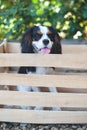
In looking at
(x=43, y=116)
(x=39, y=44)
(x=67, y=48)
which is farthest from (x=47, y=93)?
(x=67, y=48)

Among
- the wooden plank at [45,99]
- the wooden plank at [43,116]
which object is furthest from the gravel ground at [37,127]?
the wooden plank at [45,99]

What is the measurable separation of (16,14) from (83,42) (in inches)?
19.8

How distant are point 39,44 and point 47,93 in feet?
0.78

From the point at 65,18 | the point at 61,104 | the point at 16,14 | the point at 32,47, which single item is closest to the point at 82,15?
the point at 65,18

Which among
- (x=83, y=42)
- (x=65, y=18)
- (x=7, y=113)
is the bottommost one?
(x=7, y=113)

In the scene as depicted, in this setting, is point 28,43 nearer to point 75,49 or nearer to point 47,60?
point 47,60

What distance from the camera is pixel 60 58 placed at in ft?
5.17

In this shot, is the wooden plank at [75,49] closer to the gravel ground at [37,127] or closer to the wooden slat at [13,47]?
the wooden slat at [13,47]

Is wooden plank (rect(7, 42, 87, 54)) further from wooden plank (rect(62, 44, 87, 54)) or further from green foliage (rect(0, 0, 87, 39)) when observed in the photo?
green foliage (rect(0, 0, 87, 39))

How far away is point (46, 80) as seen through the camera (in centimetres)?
163

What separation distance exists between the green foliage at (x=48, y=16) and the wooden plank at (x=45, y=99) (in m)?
0.87

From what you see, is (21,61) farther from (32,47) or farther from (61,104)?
(61,104)

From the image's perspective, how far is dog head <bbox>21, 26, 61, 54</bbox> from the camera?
171cm

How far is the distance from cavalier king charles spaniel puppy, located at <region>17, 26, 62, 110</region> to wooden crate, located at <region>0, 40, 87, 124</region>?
0.09 m
